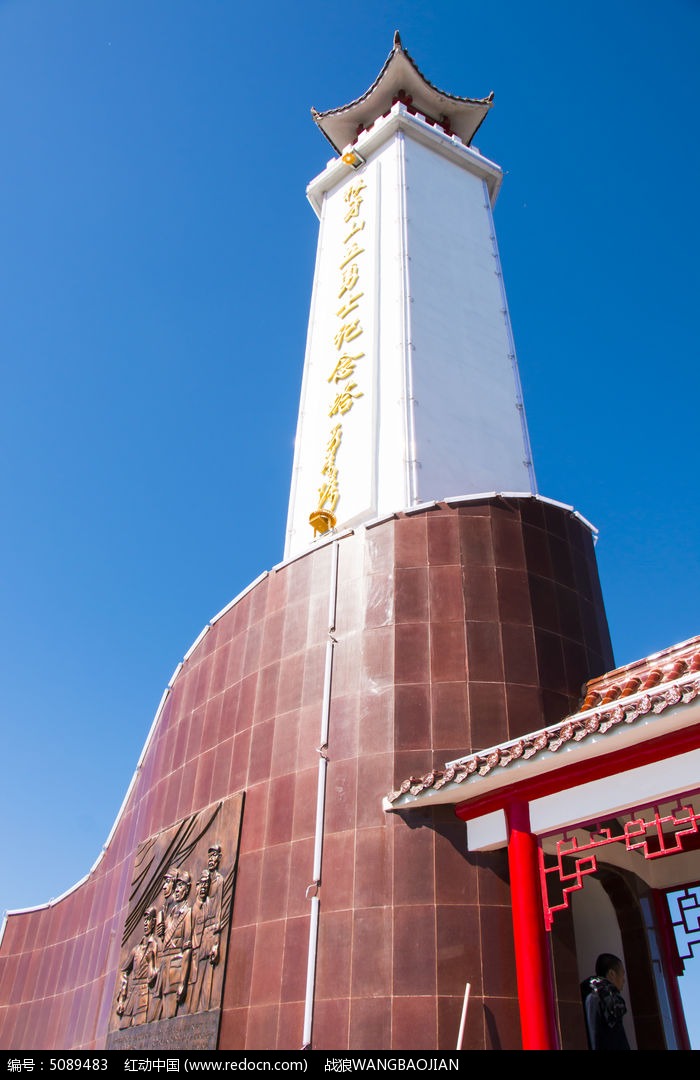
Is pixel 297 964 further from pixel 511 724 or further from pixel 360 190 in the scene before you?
pixel 360 190

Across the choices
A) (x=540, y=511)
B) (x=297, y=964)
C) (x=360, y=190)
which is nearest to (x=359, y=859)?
(x=297, y=964)

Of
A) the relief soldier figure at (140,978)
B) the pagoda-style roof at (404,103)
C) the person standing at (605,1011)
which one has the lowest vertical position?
the person standing at (605,1011)

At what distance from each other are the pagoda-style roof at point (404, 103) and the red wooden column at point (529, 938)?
722 inches

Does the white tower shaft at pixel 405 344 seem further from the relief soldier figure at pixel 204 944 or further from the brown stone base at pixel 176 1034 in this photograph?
the brown stone base at pixel 176 1034

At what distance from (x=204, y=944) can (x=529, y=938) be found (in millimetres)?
3794

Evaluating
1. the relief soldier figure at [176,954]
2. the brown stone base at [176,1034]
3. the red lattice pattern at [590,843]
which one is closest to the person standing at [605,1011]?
the red lattice pattern at [590,843]

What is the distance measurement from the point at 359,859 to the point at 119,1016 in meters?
4.24

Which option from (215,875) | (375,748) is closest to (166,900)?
(215,875)

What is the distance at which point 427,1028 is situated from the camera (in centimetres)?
708

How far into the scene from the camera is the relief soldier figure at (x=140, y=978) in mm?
9555

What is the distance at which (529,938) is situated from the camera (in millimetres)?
7035

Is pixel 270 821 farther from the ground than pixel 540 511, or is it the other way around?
pixel 540 511

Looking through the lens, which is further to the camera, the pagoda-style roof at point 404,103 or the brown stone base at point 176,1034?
the pagoda-style roof at point 404,103
